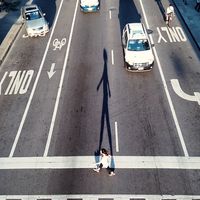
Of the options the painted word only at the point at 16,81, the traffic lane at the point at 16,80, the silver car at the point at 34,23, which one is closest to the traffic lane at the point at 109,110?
the traffic lane at the point at 16,80

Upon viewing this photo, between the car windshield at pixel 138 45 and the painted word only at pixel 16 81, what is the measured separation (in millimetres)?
7207

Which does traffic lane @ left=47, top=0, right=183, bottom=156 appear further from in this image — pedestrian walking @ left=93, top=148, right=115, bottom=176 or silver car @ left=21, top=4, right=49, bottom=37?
silver car @ left=21, top=4, right=49, bottom=37

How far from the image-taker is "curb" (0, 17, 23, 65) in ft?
90.5

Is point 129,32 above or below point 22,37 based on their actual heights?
above

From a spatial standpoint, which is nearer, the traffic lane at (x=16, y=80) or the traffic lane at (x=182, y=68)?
the traffic lane at (x=182, y=68)

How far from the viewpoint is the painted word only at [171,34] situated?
91.9 feet

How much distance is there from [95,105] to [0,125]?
568cm

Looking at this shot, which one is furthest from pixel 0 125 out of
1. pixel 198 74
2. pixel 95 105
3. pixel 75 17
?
pixel 75 17

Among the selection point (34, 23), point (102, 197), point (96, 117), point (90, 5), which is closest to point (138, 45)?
point (96, 117)

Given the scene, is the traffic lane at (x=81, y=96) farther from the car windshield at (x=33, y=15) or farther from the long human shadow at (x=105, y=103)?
the car windshield at (x=33, y=15)

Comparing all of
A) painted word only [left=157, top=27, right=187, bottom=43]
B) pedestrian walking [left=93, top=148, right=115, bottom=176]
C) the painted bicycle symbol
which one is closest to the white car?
the painted bicycle symbol

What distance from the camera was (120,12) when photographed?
33094 mm

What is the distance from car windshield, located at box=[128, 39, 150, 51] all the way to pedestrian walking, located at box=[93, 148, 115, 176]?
984 centimetres

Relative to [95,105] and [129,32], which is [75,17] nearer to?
[129,32]
